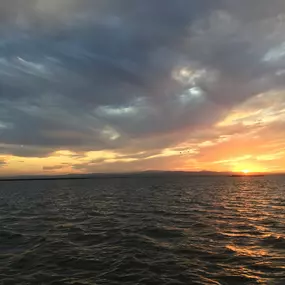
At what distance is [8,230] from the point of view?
28.7 m

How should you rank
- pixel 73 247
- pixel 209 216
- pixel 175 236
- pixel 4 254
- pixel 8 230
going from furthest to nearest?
pixel 209 216 < pixel 8 230 < pixel 175 236 < pixel 73 247 < pixel 4 254

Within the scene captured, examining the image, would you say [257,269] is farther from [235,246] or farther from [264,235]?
[264,235]

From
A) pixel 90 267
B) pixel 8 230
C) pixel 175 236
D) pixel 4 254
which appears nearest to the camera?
pixel 90 267

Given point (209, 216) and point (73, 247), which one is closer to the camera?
point (73, 247)

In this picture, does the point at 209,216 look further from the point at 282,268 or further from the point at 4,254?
the point at 4,254

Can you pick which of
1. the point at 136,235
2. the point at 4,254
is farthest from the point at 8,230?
the point at 136,235

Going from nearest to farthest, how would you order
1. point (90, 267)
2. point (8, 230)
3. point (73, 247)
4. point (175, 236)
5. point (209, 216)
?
point (90, 267)
point (73, 247)
point (175, 236)
point (8, 230)
point (209, 216)

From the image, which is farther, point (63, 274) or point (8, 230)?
point (8, 230)

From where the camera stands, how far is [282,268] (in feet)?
53.2

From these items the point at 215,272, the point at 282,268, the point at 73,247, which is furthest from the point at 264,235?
the point at 73,247

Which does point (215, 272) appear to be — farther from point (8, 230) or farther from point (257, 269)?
point (8, 230)

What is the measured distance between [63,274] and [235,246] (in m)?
11.4

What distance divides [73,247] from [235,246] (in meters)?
10.8

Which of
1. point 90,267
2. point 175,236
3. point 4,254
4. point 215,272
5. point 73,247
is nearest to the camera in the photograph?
point 215,272
